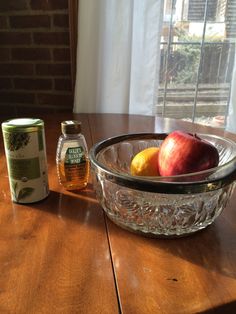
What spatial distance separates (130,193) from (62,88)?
1.36 meters

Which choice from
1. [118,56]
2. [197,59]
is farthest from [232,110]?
[118,56]

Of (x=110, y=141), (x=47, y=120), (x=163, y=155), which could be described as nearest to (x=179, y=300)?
(x=163, y=155)

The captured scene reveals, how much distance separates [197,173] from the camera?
17.6 inches

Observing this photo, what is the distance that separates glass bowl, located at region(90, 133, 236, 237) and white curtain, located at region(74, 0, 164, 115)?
3.43 ft

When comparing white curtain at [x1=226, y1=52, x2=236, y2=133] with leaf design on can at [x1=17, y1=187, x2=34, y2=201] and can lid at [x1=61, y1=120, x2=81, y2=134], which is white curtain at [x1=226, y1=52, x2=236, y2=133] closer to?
can lid at [x1=61, y1=120, x2=81, y2=134]

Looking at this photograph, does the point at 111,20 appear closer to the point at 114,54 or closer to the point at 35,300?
the point at 114,54

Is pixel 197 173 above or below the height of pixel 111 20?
below

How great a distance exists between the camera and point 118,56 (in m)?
1.46

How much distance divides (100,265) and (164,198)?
0.45 feet

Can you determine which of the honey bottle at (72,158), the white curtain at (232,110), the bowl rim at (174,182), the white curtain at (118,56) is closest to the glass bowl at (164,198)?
the bowl rim at (174,182)

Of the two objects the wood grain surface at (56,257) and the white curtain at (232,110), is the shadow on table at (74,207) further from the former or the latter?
the white curtain at (232,110)

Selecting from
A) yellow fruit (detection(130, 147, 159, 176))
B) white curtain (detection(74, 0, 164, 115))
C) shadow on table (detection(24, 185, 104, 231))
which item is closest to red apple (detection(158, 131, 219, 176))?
yellow fruit (detection(130, 147, 159, 176))

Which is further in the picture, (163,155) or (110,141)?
(110,141)

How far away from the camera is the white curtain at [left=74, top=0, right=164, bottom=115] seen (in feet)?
4.59
